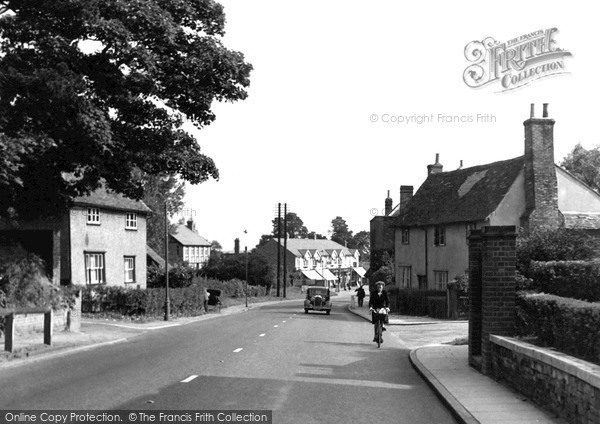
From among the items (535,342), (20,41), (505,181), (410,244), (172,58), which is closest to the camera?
(535,342)

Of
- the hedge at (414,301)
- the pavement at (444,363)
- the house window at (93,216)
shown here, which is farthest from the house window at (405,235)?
the house window at (93,216)

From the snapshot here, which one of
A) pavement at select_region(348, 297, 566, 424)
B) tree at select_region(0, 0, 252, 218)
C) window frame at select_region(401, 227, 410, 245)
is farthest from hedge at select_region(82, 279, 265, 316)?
pavement at select_region(348, 297, 566, 424)

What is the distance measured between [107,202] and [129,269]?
5155 mm

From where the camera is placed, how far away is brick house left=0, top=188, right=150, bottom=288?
35.8 metres

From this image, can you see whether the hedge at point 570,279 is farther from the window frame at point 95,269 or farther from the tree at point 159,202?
the tree at point 159,202

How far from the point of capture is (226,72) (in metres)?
23.2

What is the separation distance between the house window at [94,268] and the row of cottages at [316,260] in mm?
73825

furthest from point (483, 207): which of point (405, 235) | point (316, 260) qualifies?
point (316, 260)

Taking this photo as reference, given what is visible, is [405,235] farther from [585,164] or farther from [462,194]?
[585,164]

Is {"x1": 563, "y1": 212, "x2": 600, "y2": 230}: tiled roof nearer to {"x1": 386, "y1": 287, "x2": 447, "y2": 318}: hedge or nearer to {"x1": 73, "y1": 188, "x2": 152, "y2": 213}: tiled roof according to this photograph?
{"x1": 386, "y1": 287, "x2": 447, "y2": 318}: hedge

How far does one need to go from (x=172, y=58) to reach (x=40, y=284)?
30.2ft

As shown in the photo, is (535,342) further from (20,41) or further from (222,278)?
(222,278)

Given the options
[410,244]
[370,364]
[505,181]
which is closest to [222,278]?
[410,244]

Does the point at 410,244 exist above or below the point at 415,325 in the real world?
above
